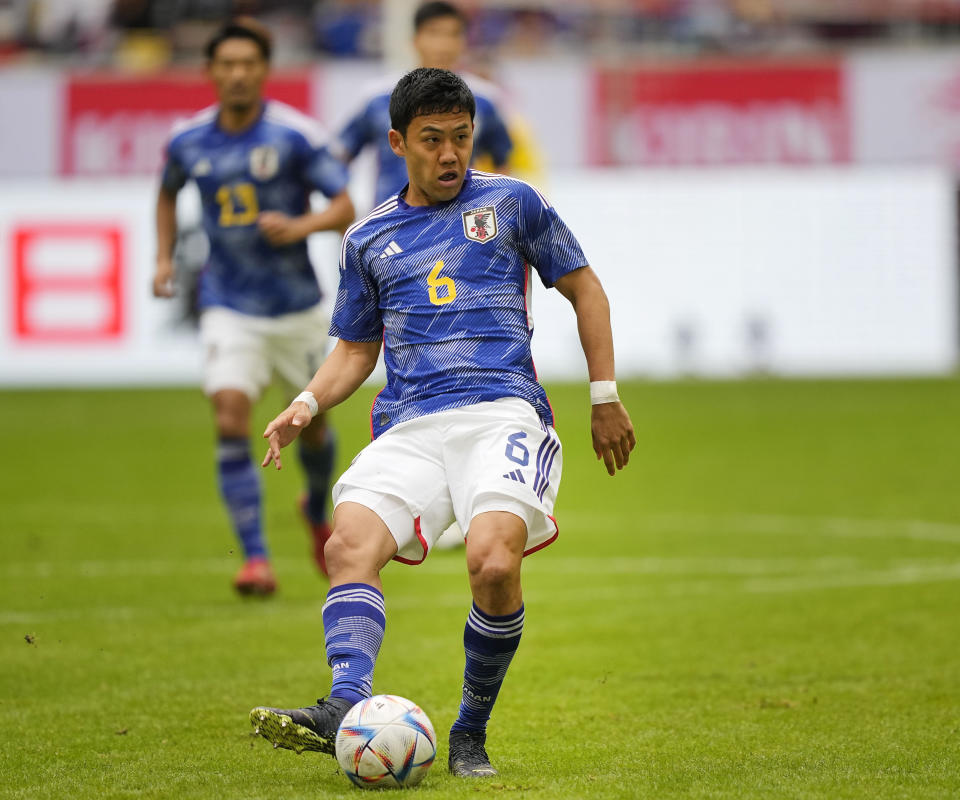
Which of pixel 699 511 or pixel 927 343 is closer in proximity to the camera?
pixel 699 511

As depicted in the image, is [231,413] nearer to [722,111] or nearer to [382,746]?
[382,746]

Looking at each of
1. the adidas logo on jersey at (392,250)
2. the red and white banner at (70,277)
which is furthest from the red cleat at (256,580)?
the red and white banner at (70,277)

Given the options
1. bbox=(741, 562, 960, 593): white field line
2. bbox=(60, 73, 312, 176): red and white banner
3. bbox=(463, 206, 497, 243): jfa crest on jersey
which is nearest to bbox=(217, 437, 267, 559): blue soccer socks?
bbox=(741, 562, 960, 593): white field line

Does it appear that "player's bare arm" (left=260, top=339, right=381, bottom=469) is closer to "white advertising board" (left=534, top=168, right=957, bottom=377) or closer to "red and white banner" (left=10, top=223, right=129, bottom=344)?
"red and white banner" (left=10, top=223, right=129, bottom=344)

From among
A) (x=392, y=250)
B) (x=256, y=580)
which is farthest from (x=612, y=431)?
(x=256, y=580)

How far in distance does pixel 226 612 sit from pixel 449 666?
1.60 metres

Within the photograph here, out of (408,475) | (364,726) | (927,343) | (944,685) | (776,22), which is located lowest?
(927,343)

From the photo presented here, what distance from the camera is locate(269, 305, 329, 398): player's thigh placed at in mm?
7730

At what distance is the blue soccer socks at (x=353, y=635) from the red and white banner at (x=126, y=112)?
1897 cm

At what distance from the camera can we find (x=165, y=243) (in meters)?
7.87

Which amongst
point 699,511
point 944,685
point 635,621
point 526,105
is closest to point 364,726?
point 944,685

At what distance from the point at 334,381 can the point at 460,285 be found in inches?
18.6

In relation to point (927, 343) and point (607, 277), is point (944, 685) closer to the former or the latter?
point (607, 277)

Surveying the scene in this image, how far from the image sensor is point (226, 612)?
6.87 meters
